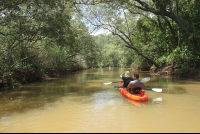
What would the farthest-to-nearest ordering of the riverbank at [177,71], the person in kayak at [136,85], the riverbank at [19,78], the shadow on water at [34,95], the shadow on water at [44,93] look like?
1. the riverbank at [177,71]
2. the riverbank at [19,78]
3. the person in kayak at [136,85]
4. the shadow on water at [44,93]
5. the shadow on water at [34,95]

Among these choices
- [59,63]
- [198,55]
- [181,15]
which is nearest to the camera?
[198,55]

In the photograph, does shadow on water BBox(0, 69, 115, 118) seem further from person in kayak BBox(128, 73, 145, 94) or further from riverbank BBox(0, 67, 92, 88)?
person in kayak BBox(128, 73, 145, 94)

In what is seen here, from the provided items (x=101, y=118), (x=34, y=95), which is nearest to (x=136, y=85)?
(x=101, y=118)

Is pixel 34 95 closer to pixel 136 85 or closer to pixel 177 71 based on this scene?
pixel 136 85

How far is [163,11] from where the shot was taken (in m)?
12.2

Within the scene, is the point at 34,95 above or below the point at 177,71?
below

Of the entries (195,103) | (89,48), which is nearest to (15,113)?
(195,103)

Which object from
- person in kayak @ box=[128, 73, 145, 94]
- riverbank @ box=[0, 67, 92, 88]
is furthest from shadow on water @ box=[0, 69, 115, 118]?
person in kayak @ box=[128, 73, 145, 94]

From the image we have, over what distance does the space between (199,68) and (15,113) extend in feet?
44.5

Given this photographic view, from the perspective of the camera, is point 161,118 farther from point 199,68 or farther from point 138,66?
point 138,66

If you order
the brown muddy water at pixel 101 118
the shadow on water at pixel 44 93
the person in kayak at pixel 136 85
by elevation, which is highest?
the person in kayak at pixel 136 85

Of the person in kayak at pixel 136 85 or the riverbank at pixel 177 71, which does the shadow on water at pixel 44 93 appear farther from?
the riverbank at pixel 177 71

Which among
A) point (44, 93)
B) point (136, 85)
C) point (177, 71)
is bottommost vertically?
point (44, 93)

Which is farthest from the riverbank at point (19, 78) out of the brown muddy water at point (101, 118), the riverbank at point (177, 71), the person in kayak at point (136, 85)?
the riverbank at point (177, 71)
